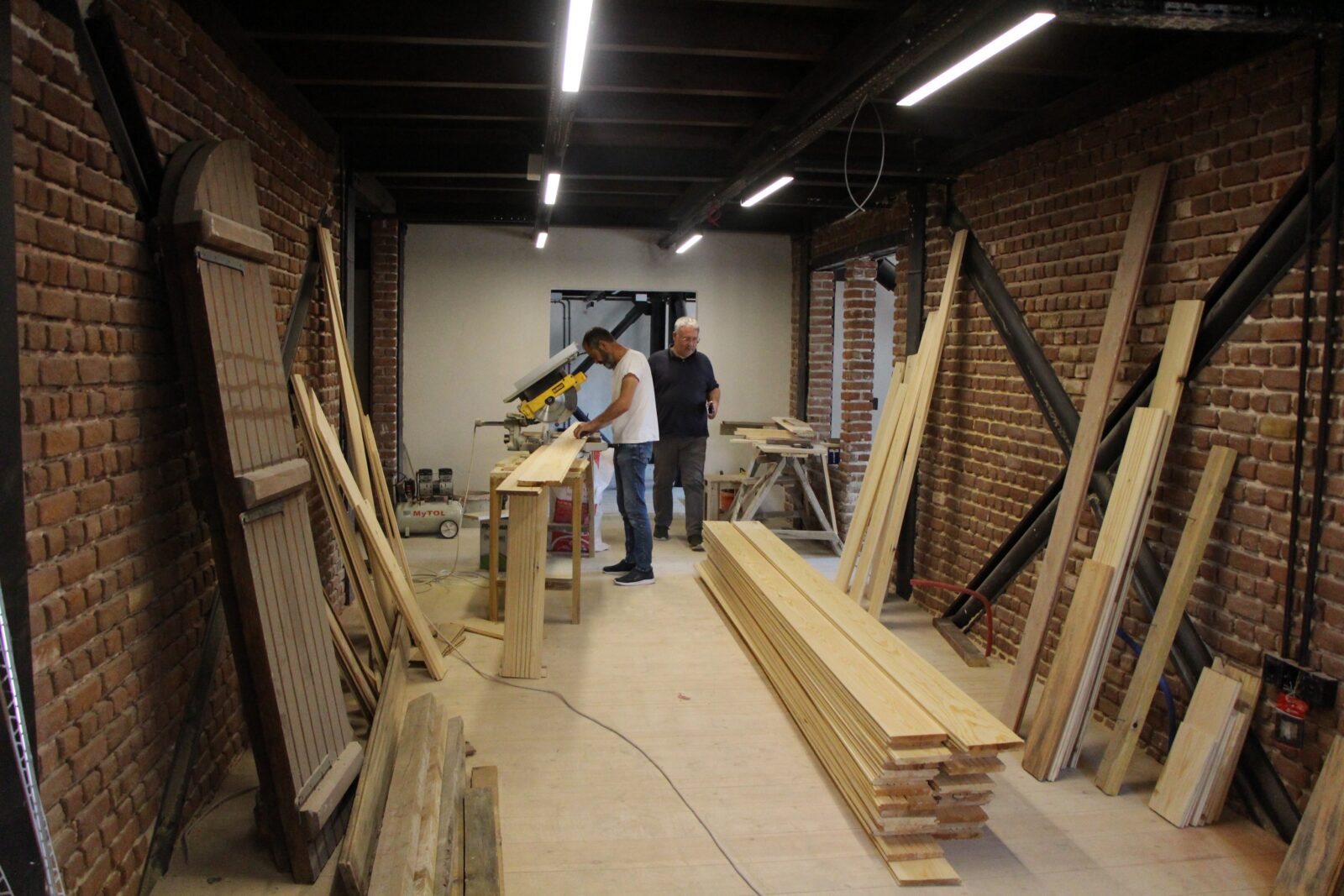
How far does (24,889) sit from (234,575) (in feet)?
3.72

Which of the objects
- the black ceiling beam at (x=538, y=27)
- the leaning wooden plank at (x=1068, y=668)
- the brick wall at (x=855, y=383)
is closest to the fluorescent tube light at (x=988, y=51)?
the black ceiling beam at (x=538, y=27)

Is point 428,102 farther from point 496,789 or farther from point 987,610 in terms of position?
point 987,610

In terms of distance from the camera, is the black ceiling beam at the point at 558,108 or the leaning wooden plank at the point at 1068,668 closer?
the black ceiling beam at the point at 558,108

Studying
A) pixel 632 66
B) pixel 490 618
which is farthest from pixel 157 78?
pixel 490 618

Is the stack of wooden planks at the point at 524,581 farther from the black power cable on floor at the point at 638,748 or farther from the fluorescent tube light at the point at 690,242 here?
the fluorescent tube light at the point at 690,242

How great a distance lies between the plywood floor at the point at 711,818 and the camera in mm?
2807

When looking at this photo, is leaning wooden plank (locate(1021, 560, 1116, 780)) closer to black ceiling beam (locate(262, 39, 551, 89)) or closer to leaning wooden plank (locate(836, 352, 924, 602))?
leaning wooden plank (locate(836, 352, 924, 602))

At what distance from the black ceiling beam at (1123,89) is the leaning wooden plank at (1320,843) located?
2.36 m

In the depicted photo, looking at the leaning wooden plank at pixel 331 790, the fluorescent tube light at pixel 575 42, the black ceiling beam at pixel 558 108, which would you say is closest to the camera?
the leaning wooden plank at pixel 331 790

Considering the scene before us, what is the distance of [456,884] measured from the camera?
2.62m

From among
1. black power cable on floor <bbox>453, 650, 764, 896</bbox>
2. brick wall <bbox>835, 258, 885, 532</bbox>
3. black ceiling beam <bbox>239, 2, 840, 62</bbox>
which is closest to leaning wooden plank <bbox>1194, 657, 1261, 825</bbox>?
black power cable on floor <bbox>453, 650, 764, 896</bbox>

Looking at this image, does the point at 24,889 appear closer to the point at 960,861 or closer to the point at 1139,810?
the point at 960,861

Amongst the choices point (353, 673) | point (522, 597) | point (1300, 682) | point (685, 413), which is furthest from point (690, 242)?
point (1300, 682)

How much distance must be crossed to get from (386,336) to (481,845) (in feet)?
20.5
